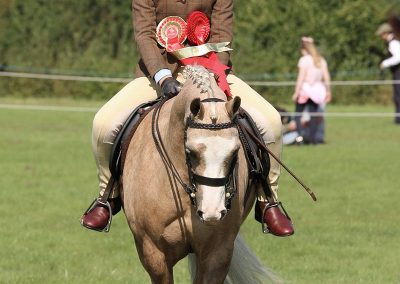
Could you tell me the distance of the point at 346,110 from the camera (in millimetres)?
28312

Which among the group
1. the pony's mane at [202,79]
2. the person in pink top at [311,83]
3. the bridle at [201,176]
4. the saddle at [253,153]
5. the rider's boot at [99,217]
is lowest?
the person in pink top at [311,83]

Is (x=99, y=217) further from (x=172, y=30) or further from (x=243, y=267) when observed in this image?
(x=172, y=30)

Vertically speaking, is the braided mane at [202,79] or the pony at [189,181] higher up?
the braided mane at [202,79]

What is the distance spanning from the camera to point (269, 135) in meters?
6.96

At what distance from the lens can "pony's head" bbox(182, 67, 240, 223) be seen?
A: 5.42 metres

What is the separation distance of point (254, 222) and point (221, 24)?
17.7 ft

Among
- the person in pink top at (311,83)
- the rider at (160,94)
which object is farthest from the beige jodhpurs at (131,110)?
the person in pink top at (311,83)

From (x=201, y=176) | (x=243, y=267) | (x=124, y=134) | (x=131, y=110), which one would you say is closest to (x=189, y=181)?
(x=201, y=176)

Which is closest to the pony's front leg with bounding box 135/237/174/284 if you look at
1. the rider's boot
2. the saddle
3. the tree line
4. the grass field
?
the rider's boot

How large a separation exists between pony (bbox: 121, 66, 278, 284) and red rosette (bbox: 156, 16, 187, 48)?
0.56 m

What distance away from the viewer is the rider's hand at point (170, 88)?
6.43 meters

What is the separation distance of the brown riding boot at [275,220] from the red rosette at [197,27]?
115 cm

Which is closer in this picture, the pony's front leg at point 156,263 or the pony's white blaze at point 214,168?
the pony's white blaze at point 214,168

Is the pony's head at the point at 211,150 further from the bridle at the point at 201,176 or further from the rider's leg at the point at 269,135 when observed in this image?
the rider's leg at the point at 269,135
